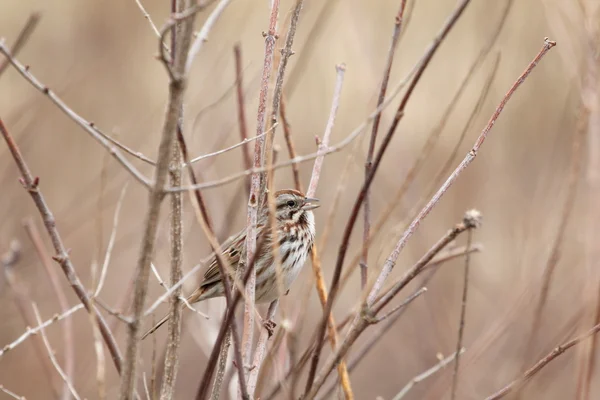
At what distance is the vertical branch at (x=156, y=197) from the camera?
78.3 inches

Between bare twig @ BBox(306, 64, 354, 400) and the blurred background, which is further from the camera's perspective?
the blurred background

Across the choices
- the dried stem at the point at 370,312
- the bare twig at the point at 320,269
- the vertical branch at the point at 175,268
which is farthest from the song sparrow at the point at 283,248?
the dried stem at the point at 370,312

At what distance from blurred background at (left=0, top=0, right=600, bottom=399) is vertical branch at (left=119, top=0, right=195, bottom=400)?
5.61 feet

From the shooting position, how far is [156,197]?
204cm

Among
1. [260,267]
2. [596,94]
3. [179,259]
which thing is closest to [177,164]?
[179,259]

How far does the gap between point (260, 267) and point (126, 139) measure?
13.5ft

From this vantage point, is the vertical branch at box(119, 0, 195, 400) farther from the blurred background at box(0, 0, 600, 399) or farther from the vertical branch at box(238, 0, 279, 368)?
the blurred background at box(0, 0, 600, 399)

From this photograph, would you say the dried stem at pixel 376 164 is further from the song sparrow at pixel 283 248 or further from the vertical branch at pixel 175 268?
the song sparrow at pixel 283 248

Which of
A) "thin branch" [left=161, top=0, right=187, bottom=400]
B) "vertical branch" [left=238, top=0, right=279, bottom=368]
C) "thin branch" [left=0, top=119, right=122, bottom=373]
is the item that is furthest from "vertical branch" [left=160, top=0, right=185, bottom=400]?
"vertical branch" [left=238, top=0, right=279, bottom=368]

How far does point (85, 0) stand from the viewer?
11.1 metres

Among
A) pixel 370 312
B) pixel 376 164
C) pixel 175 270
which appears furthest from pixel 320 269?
pixel 376 164

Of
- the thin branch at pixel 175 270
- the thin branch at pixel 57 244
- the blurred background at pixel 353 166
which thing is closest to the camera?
the thin branch at pixel 57 244

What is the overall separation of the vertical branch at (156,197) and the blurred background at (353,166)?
1.71 metres

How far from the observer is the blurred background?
5852mm
